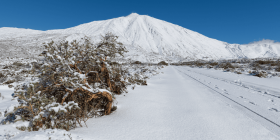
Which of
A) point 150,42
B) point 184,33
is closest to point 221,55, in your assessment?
point 184,33

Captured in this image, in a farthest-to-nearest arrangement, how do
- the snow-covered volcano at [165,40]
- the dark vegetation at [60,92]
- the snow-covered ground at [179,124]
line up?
1. the snow-covered volcano at [165,40]
2. the dark vegetation at [60,92]
3. the snow-covered ground at [179,124]

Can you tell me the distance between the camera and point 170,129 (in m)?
2.59

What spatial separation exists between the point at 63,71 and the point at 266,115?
190 inches

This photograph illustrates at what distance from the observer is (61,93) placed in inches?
123

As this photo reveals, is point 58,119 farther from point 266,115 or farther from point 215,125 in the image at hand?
point 266,115

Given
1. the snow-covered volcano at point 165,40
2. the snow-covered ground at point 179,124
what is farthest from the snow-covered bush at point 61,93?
the snow-covered volcano at point 165,40

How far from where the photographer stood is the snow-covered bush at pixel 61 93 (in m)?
2.42

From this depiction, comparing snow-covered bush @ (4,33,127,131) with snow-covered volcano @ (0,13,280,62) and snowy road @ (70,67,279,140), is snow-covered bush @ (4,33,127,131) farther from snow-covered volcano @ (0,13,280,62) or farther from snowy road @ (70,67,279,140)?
snow-covered volcano @ (0,13,280,62)

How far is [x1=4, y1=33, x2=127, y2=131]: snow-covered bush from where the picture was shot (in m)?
2.42

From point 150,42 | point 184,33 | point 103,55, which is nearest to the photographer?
point 103,55

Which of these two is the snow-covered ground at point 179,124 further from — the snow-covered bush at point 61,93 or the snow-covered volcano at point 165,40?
the snow-covered volcano at point 165,40

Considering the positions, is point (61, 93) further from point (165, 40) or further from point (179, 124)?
point (165, 40)

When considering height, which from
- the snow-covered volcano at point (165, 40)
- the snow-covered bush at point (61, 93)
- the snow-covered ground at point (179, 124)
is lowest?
the snow-covered ground at point (179, 124)

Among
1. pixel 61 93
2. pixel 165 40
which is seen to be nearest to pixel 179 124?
pixel 61 93
